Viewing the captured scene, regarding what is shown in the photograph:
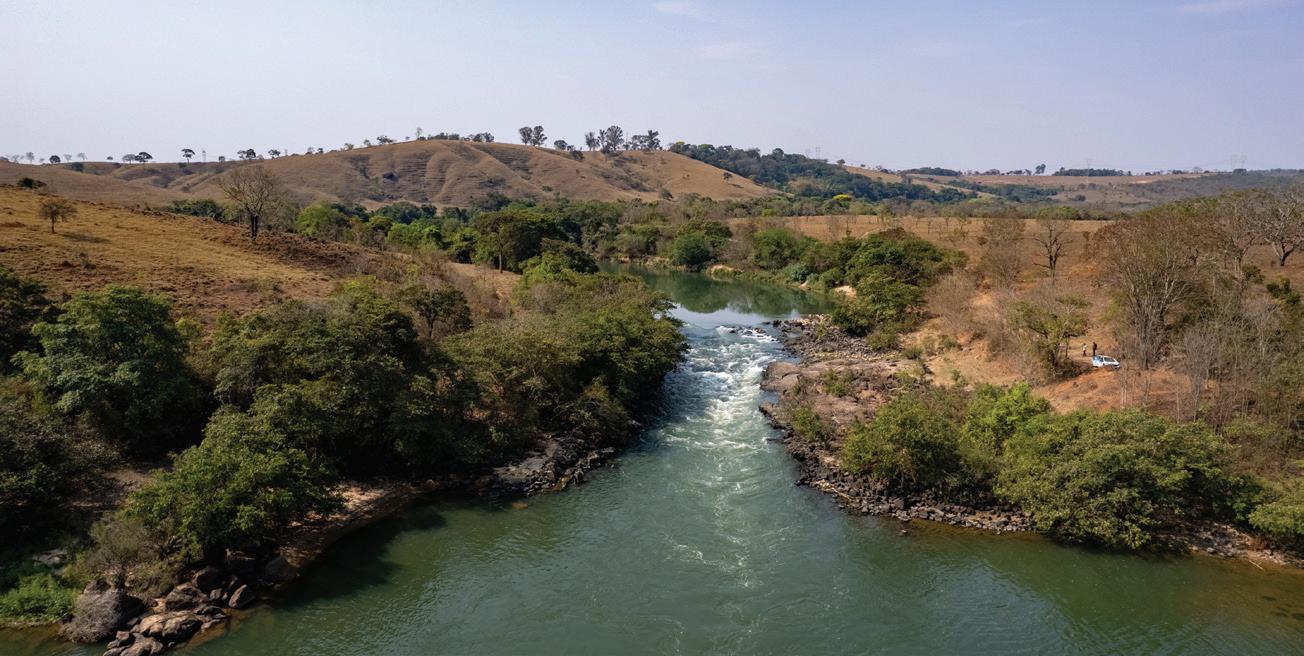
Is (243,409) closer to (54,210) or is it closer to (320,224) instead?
(54,210)

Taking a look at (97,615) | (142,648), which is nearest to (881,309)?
(142,648)

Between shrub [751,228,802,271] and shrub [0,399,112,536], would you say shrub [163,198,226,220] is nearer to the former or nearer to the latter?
shrub [751,228,802,271]

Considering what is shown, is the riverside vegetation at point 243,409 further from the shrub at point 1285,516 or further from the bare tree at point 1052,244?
the bare tree at point 1052,244

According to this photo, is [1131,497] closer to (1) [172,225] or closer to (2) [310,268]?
(2) [310,268]

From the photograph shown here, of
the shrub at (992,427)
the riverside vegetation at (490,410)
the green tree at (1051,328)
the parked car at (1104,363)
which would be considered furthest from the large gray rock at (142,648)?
the parked car at (1104,363)

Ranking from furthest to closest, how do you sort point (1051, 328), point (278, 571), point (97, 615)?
1. point (1051, 328)
2. point (278, 571)
3. point (97, 615)

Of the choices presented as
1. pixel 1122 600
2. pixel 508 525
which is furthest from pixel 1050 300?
pixel 508 525

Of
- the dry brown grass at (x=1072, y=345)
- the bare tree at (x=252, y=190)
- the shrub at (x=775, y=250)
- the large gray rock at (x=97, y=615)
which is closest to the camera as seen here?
the large gray rock at (x=97, y=615)
